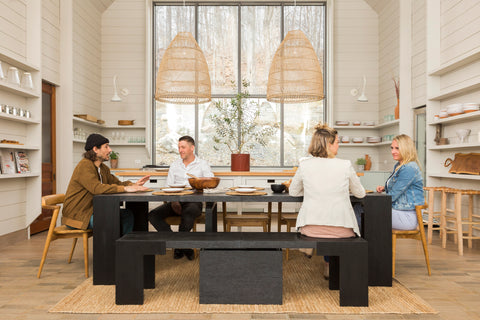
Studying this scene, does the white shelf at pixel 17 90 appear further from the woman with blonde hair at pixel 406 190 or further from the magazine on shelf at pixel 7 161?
the woman with blonde hair at pixel 406 190

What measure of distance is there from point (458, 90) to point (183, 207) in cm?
328

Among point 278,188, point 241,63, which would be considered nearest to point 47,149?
point 278,188

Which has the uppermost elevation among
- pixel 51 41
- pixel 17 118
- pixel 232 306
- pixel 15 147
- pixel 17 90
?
pixel 51 41

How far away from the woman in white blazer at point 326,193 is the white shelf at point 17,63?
3.36 meters

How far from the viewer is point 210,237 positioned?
2652 mm

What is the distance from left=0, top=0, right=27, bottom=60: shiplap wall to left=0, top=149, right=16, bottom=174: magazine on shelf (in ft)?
3.46

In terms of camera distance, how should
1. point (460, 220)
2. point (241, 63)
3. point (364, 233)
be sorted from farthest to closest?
1. point (241, 63)
2. point (460, 220)
3. point (364, 233)

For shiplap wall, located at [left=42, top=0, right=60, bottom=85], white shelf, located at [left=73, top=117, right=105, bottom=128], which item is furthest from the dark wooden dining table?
white shelf, located at [left=73, top=117, right=105, bottom=128]

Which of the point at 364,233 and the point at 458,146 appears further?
the point at 458,146

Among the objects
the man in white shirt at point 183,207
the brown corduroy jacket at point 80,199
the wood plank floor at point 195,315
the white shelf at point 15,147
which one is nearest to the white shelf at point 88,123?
the white shelf at point 15,147

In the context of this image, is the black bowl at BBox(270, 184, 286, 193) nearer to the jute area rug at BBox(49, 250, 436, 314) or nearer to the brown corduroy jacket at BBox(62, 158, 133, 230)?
the jute area rug at BBox(49, 250, 436, 314)

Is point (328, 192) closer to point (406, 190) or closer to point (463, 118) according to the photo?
point (406, 190)

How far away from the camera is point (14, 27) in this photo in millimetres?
4496

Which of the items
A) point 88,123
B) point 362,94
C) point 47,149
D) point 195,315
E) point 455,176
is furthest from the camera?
point 362,94
